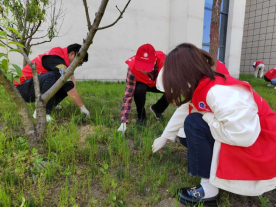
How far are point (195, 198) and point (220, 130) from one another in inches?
14.5

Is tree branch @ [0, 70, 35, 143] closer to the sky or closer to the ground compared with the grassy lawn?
closer to the sky

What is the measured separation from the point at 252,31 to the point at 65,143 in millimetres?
9193

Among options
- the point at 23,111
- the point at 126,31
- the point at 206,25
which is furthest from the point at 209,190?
the point at 206,25

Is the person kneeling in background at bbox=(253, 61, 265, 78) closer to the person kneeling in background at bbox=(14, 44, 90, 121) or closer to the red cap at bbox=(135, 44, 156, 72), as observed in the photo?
the red cap at bbox=(135, 44, 156, 72)

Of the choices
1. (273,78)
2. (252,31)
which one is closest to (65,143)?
(273,78)

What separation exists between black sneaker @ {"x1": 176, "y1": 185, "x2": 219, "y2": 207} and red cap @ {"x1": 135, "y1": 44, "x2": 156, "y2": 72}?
1.04m

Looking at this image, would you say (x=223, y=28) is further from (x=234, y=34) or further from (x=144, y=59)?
(x=144, y=59)

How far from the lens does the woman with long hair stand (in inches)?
34.8

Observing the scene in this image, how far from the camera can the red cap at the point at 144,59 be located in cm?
182

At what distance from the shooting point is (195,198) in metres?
1.04

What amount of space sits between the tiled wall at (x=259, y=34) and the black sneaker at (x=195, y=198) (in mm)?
8349

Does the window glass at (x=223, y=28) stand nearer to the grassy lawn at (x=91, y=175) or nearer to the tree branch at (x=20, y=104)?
the grassy lawn at (x=91, y=175)

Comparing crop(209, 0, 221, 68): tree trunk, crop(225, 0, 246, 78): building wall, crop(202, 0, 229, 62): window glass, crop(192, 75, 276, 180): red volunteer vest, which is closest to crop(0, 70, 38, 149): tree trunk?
crop(192, 75, 276, 180): red volunteer vest

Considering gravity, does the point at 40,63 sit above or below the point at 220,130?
above
